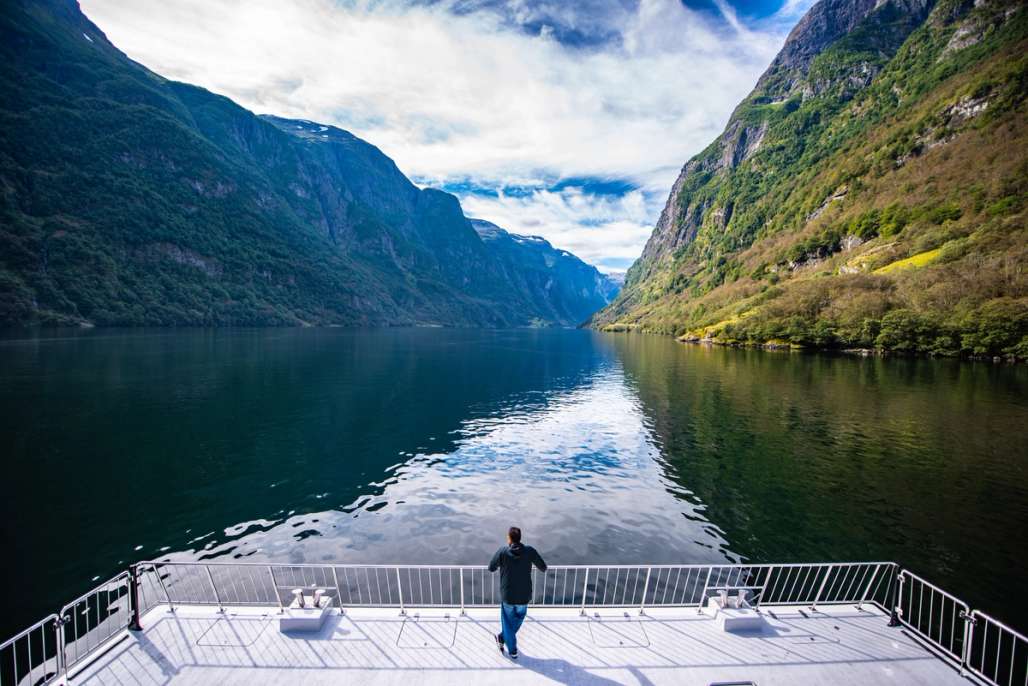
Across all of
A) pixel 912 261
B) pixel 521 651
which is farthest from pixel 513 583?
pixel 912 261

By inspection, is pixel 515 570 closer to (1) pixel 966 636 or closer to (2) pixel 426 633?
(2) pixel 426 633

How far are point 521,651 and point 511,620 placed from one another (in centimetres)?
110

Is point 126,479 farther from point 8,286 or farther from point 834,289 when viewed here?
point 8,286

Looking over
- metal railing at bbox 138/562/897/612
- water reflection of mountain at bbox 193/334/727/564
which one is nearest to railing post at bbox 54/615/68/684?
metal railing at bbox 138/562/897/612

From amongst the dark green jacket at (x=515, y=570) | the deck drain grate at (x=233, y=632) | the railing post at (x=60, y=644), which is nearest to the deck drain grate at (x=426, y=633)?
the dark green jacket at (x=515, y=570)

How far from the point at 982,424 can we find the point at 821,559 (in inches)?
1620

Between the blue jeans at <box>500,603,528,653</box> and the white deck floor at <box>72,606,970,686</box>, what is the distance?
0.42 m

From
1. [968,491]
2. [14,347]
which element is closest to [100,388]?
[14,347]

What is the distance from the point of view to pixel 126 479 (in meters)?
30.8

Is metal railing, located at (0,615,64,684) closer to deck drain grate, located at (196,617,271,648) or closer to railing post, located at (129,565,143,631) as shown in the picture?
railing post, located at (129,565,143,631)

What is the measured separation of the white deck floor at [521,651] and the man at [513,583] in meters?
0.80

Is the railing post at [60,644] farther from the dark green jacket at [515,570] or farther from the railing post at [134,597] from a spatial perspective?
the dark green jacket at [515,570]

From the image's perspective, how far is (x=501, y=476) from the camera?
Answer: 3381 centimetres

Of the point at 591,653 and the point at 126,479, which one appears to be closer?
the point at 591,653
